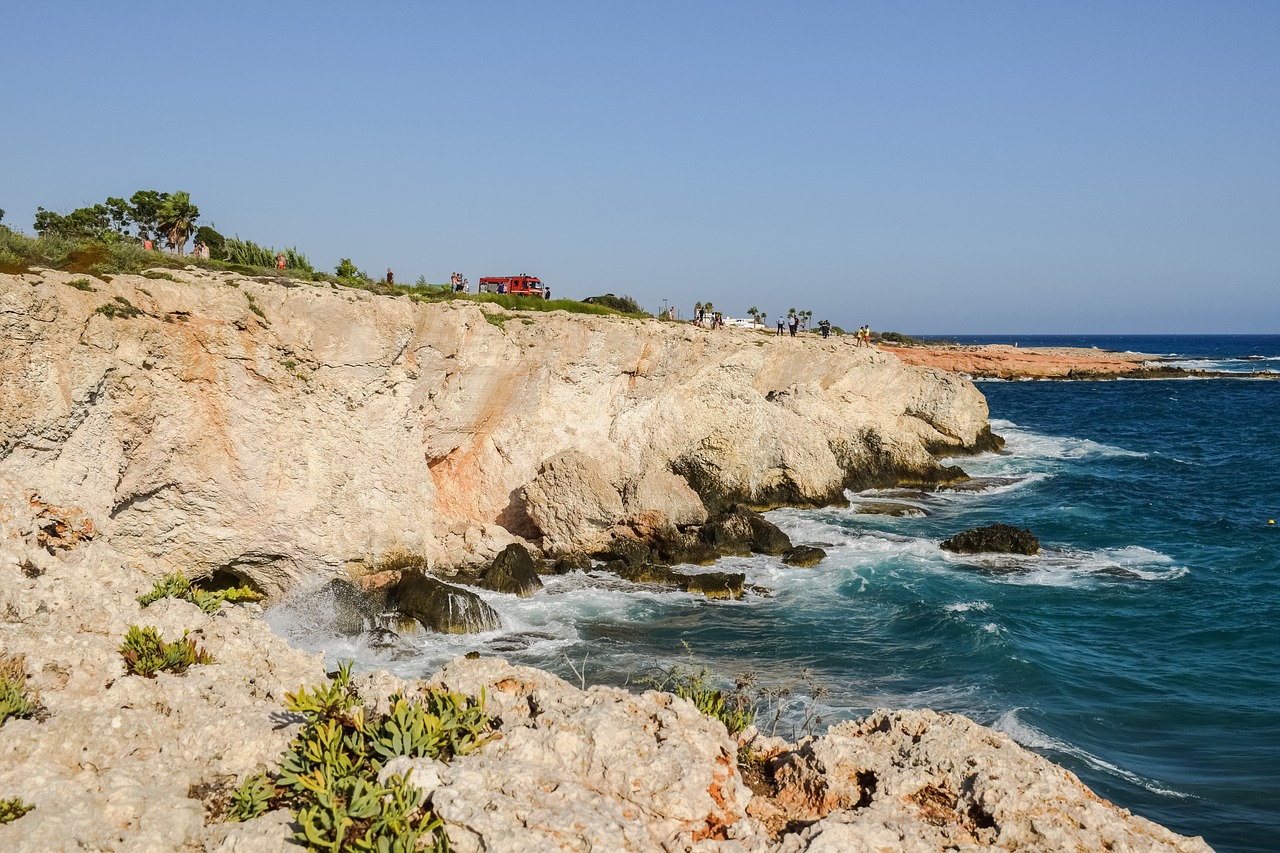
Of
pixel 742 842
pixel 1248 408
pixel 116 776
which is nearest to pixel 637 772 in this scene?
pixel 742 842

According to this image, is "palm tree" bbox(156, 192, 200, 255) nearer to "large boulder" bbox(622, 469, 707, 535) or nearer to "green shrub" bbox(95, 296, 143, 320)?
"green shrub" bbox(95, 296, 143, 320)

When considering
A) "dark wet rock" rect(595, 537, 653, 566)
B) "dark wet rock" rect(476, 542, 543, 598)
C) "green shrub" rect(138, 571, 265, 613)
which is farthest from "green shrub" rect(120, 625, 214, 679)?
"dark wet rock" rect(595, 537, 653, 566)

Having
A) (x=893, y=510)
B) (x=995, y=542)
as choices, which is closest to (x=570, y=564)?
(x=995, y=542)

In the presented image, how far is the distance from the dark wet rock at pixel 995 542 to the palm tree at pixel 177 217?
91.7ft

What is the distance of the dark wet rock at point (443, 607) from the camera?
20.4 meters

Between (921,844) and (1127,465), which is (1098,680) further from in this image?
(1127,465)

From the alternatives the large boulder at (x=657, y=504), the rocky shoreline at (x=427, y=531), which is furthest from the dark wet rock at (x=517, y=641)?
the large boulder at (x=657, y=504)

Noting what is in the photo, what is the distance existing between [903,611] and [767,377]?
16.9 m

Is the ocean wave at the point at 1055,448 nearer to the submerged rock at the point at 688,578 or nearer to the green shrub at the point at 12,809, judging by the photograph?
the submerged rock at the point at 688,578

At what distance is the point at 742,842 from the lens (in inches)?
271

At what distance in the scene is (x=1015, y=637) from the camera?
2091 centimetres

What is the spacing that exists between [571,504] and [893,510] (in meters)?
14.5

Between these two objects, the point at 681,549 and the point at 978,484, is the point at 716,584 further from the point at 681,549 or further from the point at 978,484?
the point at 978,484

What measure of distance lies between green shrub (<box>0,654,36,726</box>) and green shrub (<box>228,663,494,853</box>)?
239 centimetres
